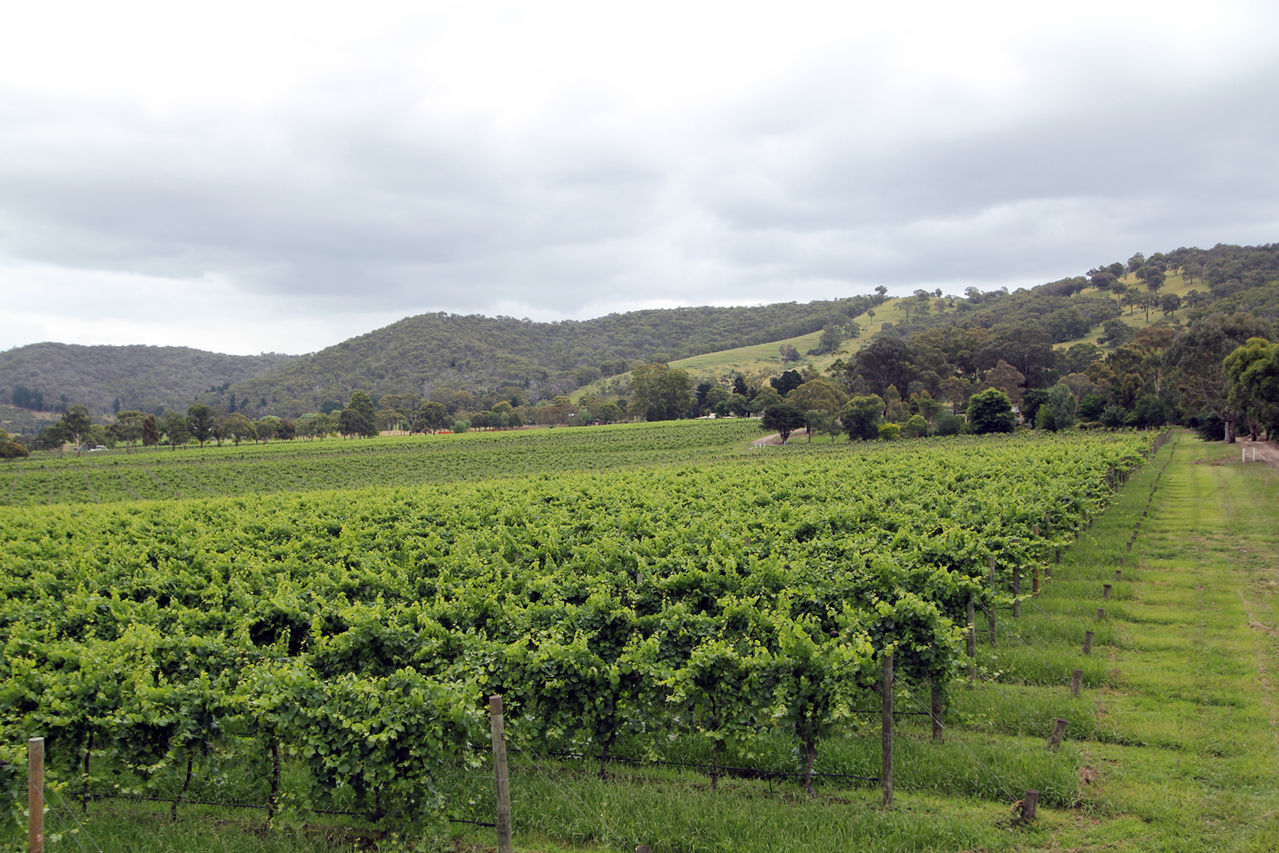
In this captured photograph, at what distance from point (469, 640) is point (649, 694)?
2.43m

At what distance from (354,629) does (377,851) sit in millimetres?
3006

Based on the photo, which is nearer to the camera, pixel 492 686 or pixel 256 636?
pixel 492 686

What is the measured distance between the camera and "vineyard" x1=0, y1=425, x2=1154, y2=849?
7.36 metres

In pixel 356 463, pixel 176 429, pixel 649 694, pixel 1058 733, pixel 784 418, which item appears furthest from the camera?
pixel 176 429

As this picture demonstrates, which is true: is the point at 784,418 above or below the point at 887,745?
above

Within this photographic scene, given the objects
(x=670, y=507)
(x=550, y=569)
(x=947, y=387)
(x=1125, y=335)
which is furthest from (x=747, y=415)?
(x=550, y=569)

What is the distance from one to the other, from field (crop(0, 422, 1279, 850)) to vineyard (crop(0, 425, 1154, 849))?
2.2 inches

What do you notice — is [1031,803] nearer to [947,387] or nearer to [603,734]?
[603,734]

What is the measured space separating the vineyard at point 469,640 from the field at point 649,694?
55 mm

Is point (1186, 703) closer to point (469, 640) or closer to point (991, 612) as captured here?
point (991, 612)

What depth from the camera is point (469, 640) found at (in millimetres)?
9172

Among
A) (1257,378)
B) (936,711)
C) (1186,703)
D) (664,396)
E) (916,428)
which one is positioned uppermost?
(664,396)

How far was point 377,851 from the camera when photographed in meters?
7.19

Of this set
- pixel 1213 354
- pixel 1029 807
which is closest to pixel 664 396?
pixel 1213 354
